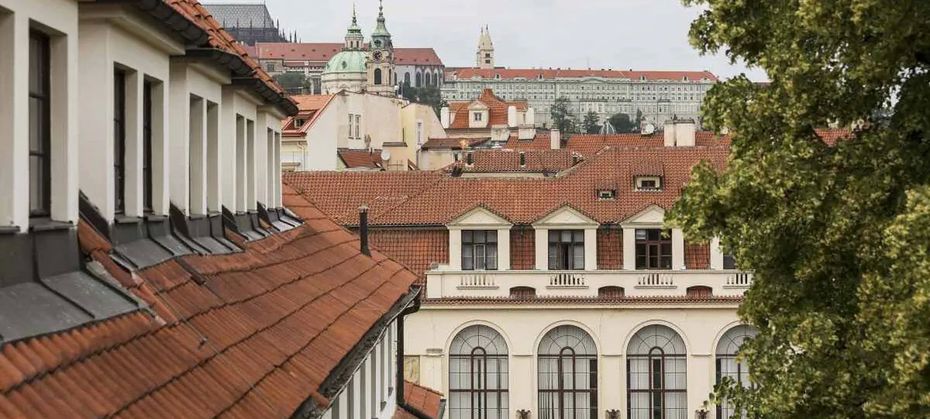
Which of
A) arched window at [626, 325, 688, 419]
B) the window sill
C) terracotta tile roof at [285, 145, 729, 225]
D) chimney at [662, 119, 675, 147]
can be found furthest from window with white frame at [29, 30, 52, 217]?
chimney at [662, 119, 675, 147]

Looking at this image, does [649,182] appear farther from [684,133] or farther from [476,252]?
[684,133]

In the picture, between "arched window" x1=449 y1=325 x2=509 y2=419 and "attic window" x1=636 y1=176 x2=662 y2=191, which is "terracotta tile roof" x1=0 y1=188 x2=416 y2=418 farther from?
"attic window" x1=636 y1=176 x2=662 y2=191

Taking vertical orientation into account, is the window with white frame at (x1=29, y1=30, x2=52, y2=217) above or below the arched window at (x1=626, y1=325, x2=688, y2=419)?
above

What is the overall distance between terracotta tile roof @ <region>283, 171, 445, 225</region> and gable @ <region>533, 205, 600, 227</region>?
423 centimetres

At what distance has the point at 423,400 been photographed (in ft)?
74.9

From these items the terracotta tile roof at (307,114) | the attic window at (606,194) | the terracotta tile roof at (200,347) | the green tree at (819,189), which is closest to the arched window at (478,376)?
the attic window at (606,194)

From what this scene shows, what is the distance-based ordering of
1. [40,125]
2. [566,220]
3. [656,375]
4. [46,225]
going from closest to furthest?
[46,225], [40,125], [656,375], [566,220]

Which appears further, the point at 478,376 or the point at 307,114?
the point at 307,114

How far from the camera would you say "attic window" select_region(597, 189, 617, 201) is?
46.0m

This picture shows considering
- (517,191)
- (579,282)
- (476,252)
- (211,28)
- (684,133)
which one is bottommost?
(579,282)

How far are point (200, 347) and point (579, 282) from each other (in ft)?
121

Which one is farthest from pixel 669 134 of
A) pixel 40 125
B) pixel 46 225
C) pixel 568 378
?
pixel 46 225

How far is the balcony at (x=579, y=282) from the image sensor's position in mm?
43719

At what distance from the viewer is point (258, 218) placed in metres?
15.4
